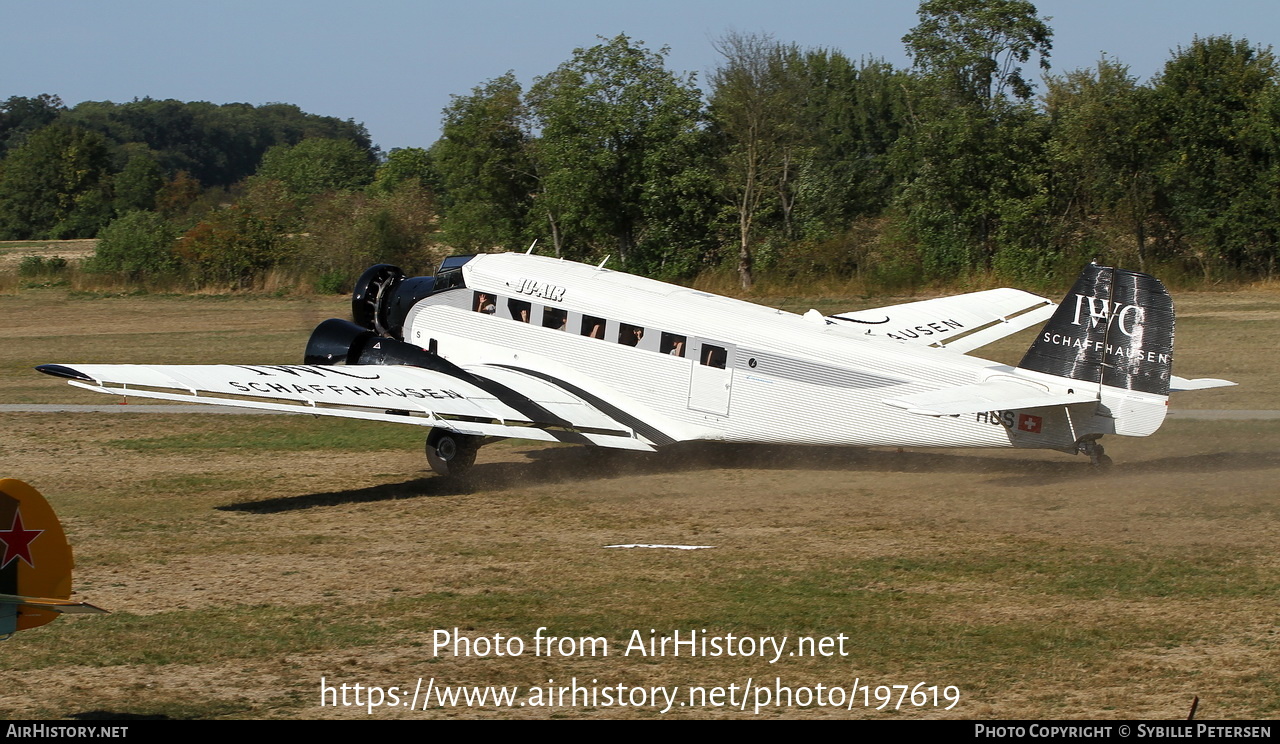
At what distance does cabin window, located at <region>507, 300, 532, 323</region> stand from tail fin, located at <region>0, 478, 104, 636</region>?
1084 cm

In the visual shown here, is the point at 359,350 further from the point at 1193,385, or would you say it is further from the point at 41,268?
the point at 41,268

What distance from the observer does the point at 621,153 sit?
46750mm

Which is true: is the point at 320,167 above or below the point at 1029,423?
above

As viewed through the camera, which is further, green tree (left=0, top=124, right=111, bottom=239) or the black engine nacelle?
green tree (left=0, top=124, right=111, bottom=239)

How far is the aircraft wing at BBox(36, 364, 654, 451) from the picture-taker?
15.3 metres

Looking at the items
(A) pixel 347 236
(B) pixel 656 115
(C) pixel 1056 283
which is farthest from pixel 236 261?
(C) pixel 1056 283

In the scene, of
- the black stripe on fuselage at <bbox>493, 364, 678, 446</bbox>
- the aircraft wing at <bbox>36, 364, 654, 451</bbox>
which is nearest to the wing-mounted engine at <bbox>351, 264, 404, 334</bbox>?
the aircraft wing at <bbox>36, 364, 654, 451</bbox>

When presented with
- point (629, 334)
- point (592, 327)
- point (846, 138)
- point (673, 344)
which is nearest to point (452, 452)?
point (592, 327)

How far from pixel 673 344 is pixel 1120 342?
588 centimetres

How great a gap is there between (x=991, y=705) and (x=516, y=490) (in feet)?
32.0

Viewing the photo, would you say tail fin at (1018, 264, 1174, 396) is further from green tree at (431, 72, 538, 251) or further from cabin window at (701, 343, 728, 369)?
green tree at (431, 72, 538, 251)

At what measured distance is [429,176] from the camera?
82.5 meters

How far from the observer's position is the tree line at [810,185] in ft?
142
